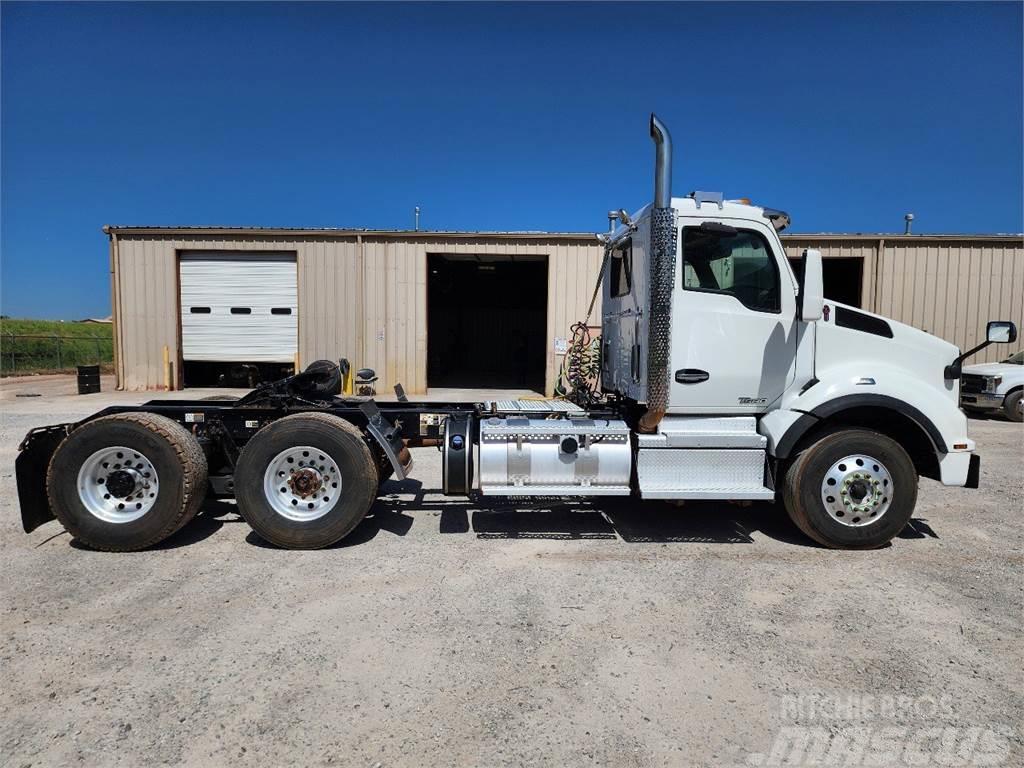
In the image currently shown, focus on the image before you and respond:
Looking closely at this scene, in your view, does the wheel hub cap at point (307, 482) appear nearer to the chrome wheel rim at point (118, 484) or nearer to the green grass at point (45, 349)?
the chrome wheel rim at point (118, 484)

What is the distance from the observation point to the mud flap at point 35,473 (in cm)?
496

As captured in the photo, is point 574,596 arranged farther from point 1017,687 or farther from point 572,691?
point 1017,687

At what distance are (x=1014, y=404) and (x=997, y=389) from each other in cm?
46

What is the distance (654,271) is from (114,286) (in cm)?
1704

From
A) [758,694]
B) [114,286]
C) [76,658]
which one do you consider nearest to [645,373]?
[758,694]

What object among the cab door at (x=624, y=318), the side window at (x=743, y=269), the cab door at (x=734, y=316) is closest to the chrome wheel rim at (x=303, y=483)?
the cab door at (x=624, y=318)


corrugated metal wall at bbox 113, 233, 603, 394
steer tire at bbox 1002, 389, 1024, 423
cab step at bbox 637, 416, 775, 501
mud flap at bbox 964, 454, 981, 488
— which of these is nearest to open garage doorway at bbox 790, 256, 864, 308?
steer tire at bbox 1002, 389, 1024, 423

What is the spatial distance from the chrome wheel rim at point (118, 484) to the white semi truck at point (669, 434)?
0.05 feet

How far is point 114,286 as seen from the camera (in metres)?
17.3

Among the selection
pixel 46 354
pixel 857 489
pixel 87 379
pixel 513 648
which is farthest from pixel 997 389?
pixel 46 354

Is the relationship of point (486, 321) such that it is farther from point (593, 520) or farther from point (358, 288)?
point (593, 520)

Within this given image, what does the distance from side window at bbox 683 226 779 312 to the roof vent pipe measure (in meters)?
0.56

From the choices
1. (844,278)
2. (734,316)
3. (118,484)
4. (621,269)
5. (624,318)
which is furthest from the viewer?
(844,278)

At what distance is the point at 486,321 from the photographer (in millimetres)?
32375
